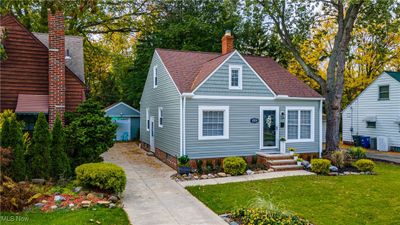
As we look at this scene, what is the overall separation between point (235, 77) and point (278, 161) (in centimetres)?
440

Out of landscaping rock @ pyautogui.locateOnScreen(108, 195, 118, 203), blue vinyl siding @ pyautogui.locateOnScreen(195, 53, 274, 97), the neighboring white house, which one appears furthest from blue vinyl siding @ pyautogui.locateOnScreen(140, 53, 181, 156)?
the neighboring white house

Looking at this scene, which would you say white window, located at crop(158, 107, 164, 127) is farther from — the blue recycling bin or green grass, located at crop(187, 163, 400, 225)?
the blue recycling bin

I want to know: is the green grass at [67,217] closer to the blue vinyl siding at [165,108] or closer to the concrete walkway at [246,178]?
the concrete walkway at [246,178]

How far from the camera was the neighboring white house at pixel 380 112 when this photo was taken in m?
21.2

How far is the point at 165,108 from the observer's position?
1598 cm

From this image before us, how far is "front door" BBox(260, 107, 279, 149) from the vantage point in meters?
15.0

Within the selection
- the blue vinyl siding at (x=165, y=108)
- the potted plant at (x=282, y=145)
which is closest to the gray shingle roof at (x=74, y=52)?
the blue vinyl siding at (x=165, y=108)

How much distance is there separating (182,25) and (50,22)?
13456 mm

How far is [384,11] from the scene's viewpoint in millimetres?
15828

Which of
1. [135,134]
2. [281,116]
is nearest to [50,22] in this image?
[281,116]

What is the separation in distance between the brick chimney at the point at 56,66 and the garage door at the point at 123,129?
13531 millimetres

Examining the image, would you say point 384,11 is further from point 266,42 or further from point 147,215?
point 147,215

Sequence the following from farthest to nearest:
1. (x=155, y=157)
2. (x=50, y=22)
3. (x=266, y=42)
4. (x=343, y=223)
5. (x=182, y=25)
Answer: (x=266, y=42)
(x=182, y=25)
(x=155, y=157)
(x=50, y=22)
(x=343, y=223)

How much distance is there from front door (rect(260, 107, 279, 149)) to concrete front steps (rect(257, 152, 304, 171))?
79 centimetres
